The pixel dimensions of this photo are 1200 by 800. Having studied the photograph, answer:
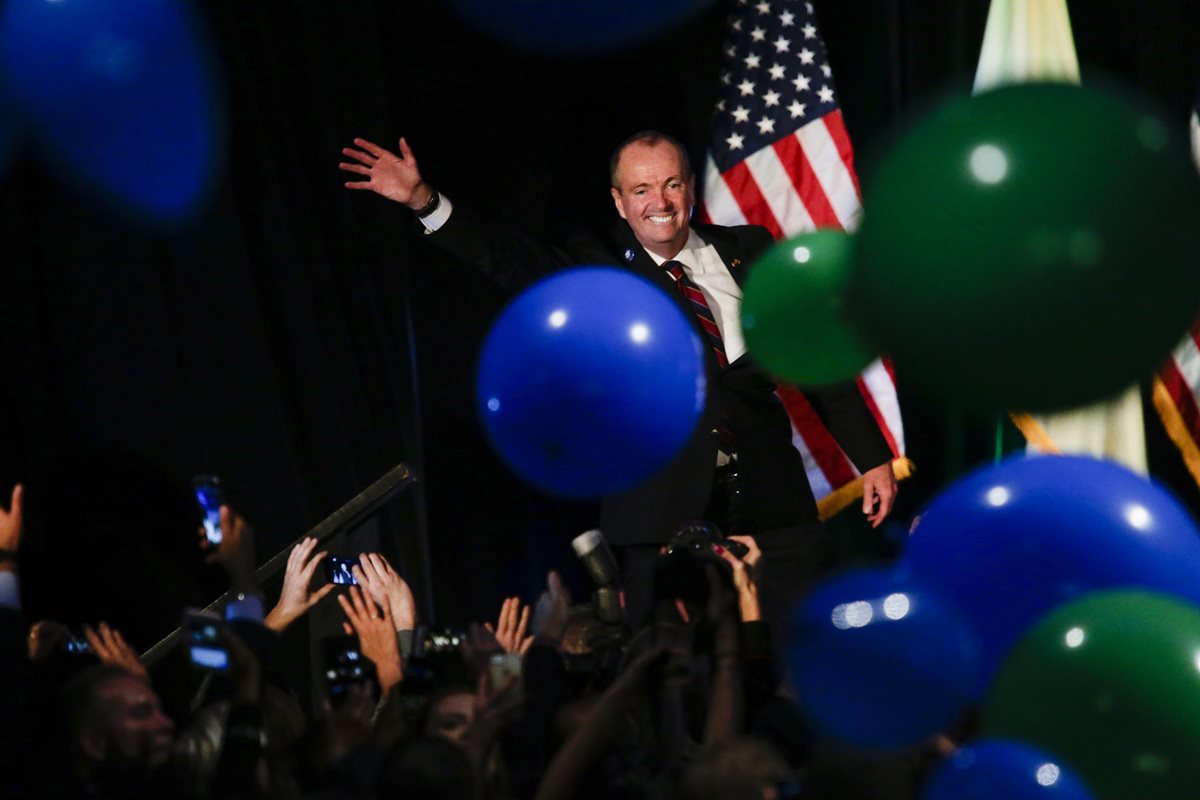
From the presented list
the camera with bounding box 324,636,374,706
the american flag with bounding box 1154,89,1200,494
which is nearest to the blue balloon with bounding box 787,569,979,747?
the camera with bounding box 324,636,374,706

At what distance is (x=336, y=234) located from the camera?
4211mm

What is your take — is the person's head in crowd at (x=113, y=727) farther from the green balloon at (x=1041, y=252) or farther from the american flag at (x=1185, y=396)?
the american flag at (x=1185, y=396)

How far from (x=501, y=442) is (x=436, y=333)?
6.57 feet

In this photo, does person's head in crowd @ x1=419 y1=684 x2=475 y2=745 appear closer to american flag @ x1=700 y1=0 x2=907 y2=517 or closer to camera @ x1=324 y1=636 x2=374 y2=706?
camera @ x1=324 y1=636 x2=374 y2=706

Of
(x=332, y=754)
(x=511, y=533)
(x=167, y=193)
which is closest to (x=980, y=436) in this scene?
(x=511, y=533)

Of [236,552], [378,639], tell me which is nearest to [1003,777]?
[236,552]

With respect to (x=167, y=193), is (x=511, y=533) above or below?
below

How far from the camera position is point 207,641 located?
221 cm

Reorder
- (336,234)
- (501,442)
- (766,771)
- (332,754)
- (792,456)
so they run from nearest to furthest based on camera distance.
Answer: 1. (766,771)
2. (332,754)
3. (501,442)
4. (792,456)
5. (336,234)

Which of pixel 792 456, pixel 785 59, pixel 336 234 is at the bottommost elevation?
pixel 792 456

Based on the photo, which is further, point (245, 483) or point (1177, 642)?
point (245, 483)

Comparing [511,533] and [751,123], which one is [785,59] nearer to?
[751,123]

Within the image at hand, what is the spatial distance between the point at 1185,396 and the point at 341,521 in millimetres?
2433

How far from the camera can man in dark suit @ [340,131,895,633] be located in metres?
3.34
